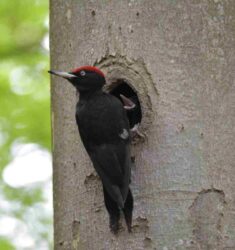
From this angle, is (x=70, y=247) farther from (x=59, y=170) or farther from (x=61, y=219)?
(x=59, y=170)

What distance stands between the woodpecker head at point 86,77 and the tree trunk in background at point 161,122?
8 cm

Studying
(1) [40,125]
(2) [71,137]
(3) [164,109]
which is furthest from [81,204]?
(1) [40,125]

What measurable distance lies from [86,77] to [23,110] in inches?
91.8

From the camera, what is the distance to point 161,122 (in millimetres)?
3219

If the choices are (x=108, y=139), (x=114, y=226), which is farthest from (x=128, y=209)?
(x=108, y=139)

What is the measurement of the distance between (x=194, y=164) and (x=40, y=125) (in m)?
2.65

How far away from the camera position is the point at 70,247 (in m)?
3.24

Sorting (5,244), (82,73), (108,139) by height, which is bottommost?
(108,139)

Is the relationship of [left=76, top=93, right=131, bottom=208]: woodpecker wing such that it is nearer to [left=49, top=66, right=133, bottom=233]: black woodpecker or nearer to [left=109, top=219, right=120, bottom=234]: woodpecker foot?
[left=49, top=66, right=133, bottom=233]: black woodpecker

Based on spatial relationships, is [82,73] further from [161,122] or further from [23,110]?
[23,110]

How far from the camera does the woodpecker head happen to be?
3.32 meters

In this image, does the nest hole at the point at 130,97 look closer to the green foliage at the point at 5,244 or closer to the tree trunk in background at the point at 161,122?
the tree trunk in background at the point at 161,122

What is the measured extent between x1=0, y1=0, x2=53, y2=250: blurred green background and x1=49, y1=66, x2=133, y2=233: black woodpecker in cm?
215

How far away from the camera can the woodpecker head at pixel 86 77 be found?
332 centimetres
